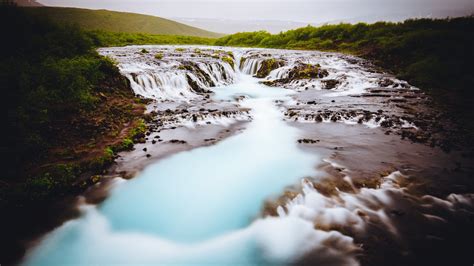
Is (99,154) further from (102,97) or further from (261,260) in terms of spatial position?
(261,260)

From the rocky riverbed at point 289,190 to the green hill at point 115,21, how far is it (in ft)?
264

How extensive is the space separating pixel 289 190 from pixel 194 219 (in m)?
2.30

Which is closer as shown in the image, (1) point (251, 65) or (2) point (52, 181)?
(2) point (52, 181)

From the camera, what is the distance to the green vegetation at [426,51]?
12219 millimetres

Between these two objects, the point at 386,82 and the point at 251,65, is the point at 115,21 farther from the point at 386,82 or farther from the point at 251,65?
the point at 386,82

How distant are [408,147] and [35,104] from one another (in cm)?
1119

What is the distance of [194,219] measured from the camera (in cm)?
522

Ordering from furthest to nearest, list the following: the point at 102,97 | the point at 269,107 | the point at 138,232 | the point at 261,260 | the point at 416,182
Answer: the point at 269,107 < the point at 102,97 < the point at 416,182 < the point at 138,232 < the point at 261,260

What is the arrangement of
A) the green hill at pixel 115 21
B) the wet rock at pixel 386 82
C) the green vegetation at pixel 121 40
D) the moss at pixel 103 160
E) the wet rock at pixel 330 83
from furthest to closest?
the green hill at pixel 115 21 → the green vegetation at pixel 121 40 → the wet rock at pixel 330 83 → the wet rock at pixel 386 82 → the moss at pixel 103 160

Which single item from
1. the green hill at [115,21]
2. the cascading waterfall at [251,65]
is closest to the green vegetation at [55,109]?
the cascading waterfall at [251,65]

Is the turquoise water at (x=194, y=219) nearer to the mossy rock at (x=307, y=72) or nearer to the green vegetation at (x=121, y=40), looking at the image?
the mossy rock at (x=307, y=72)

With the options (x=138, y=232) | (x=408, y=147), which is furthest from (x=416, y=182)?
(x=138, y=232)

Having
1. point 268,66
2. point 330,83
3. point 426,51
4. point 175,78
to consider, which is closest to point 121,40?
point 268,66

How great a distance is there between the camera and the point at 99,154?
682 cm
